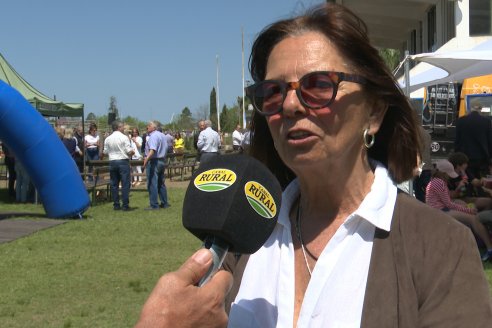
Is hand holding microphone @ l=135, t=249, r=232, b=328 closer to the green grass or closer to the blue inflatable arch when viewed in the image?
the green grass

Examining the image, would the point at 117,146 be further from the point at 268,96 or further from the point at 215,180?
the point at 215,180

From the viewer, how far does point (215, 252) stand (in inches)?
64.0

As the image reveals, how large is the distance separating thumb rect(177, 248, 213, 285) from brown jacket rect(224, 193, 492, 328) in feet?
1.69

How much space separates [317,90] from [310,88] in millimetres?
21

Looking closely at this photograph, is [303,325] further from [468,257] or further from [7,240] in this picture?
[7,240]

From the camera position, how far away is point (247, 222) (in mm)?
1697

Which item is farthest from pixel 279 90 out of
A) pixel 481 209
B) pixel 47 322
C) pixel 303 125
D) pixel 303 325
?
pixel 481 209

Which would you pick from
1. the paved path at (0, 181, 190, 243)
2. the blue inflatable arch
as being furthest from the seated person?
the paved path at (0, 181, 190, 243)

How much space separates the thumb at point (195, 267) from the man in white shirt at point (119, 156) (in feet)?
40.7

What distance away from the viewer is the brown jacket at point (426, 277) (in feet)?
5.65

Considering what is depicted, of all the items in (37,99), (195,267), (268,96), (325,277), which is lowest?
(325,277)

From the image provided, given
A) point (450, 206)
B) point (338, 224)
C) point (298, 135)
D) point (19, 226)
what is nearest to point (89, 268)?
point (19, 226)

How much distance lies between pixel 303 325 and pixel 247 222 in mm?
404

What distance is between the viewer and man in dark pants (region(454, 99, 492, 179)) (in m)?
12.1
